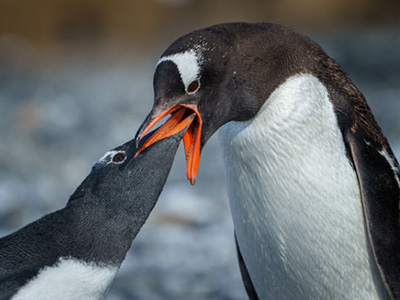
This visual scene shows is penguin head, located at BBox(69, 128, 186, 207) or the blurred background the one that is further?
the blurred background

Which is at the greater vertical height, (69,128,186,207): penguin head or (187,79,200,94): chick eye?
(187,79,200,94): chick eye

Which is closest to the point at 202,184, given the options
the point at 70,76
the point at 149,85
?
the point at 149,85

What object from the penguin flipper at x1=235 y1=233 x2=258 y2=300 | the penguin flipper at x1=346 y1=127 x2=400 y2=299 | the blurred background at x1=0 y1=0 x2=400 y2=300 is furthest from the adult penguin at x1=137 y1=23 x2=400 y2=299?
the blurred background at x1=0 y1=0 x2=400 y2=300

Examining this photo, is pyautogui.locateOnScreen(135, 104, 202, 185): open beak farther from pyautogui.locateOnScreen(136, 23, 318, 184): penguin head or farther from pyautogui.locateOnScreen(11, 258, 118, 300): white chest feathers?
pyautogui.locateOnScreen(11, 258, 118, 300): white chest feathers

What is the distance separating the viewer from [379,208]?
2902 mm

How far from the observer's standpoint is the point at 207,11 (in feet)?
91.2

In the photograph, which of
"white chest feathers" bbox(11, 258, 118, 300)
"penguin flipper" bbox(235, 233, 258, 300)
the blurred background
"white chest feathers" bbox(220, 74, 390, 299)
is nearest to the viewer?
"white chest feathers" bbox(11, 258, 118, 300)

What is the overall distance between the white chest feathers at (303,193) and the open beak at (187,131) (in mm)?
318

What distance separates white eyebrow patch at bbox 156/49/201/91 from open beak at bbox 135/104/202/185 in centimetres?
10

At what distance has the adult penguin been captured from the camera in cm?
278

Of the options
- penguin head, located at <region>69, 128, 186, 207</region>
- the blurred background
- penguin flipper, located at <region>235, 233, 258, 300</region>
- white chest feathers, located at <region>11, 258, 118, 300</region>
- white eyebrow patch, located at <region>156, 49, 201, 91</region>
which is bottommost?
white chest feathers, located at <region>11, 258, 118, 300</region>

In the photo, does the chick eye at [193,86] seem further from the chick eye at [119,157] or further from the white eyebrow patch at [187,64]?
the chick eye at [119,157]

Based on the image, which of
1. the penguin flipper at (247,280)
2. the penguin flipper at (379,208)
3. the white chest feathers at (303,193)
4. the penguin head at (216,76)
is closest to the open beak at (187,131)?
the penguin head at (216,76)

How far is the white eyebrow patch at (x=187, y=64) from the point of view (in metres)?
2.54
